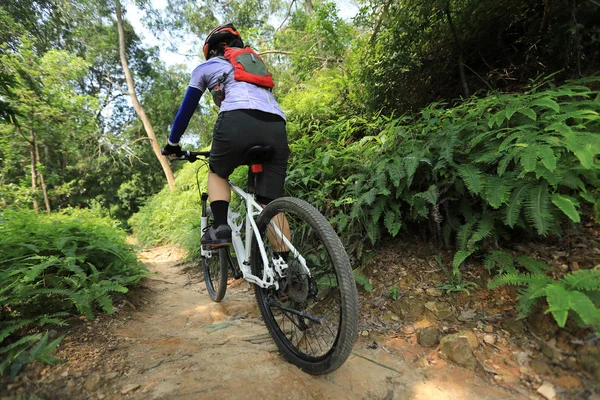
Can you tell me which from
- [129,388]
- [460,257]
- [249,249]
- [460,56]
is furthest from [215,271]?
[460,56]

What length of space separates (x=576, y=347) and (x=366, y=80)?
377 centimetres

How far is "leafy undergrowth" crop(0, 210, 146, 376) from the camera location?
172 cm

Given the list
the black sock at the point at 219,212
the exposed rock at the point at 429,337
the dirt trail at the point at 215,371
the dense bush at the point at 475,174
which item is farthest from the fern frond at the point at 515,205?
the black sock at the point at 219,212

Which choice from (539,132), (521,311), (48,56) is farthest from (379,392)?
(48,56)

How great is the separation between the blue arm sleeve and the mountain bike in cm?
59

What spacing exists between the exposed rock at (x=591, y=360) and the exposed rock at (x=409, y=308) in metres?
0.86

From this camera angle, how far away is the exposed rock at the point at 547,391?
1.27m

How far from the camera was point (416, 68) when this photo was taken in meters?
3.82

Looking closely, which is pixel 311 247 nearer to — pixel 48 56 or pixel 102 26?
pixel 48 56

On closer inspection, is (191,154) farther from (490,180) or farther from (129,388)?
(490,180)

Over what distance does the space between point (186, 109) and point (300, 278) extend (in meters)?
1.52

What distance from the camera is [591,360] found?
1257 mm

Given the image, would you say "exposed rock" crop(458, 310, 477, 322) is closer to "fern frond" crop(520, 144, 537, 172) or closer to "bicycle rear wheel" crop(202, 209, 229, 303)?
"fern frond" crop(520, 144, 537, 172)

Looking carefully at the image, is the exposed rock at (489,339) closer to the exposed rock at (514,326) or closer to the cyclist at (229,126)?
the exposed rock at (514,326)
